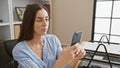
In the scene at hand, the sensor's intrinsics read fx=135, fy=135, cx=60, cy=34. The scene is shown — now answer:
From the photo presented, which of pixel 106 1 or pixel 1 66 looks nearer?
pixel 1 66

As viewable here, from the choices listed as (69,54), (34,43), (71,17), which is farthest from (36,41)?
(71,17)

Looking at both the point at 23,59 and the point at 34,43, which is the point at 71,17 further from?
the point at 23,59

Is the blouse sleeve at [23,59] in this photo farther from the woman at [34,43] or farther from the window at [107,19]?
the window at [107,19]

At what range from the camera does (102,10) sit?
248cm

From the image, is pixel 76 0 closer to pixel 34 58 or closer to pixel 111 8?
pixel 111 8

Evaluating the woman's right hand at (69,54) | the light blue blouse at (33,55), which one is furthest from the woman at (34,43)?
the woman's right hand at (69,54)

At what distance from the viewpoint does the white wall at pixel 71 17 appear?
8.01ft

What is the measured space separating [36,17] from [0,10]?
1.20 meters

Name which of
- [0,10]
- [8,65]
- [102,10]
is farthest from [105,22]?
[8,65]

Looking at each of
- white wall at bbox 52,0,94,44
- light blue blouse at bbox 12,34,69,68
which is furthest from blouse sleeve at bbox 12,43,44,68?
white wall at bbox 52,0,94,44

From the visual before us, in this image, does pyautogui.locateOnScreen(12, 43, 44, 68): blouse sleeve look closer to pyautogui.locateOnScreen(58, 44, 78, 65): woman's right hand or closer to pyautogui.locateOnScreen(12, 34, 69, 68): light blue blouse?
pyautogui.locateOnScreen(12, 34, 69, 68): light blue blouse

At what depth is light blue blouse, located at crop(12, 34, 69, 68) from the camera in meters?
0.89

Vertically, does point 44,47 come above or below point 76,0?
below

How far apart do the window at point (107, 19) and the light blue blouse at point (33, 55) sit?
5.20 feet
